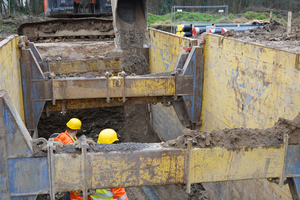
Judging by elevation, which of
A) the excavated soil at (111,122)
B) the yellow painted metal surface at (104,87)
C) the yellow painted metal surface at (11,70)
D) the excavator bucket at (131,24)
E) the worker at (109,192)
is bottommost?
the excavated soil at (111,122)

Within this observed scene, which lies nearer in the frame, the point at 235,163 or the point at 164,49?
the point at 235,163

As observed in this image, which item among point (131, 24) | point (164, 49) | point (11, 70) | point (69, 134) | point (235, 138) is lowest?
point (69, 134)

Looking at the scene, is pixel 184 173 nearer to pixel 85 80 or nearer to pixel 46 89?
pixel 85 80

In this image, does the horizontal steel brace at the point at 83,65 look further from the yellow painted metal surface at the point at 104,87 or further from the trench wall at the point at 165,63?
the yellow painted metal surface at the point at 104,87

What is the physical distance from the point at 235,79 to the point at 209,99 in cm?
108

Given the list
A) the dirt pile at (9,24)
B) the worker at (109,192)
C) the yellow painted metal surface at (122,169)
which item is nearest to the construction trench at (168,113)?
the yellow painted metal surface at (122,169)

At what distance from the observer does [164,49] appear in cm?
845

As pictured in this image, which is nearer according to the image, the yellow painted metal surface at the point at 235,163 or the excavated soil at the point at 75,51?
the yellow painted metal surface at the point at 235,163

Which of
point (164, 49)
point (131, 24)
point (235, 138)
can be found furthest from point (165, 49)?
point (235, 138)

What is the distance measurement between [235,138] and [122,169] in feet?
3.47

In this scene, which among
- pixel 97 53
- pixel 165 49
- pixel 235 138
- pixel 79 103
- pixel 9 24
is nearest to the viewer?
pixel 235 138

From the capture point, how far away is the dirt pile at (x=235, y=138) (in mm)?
2906

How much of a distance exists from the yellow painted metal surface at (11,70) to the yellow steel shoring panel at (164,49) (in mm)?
3409

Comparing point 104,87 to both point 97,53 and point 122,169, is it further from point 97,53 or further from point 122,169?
point 122,169
